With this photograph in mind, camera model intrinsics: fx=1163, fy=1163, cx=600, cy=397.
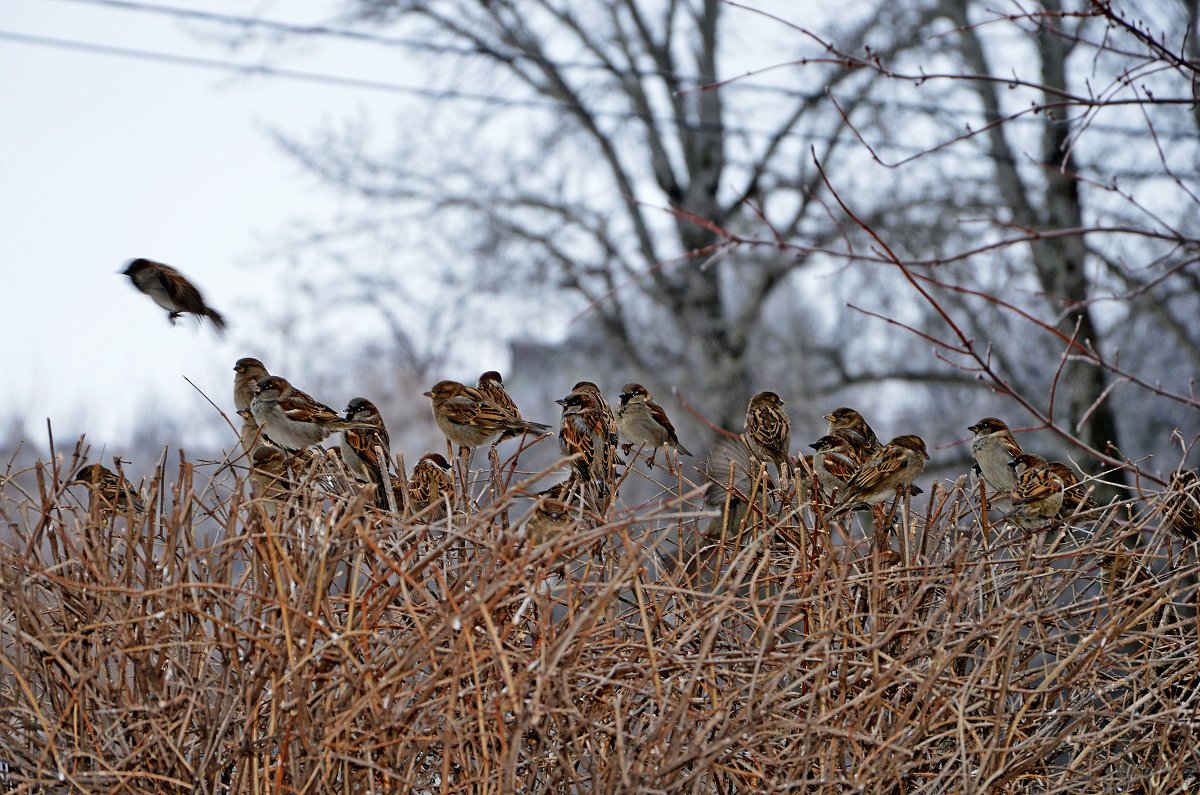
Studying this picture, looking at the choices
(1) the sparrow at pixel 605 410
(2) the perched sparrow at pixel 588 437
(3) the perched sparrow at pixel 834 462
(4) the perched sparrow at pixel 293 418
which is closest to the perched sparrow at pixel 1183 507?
(3) the perched sparrow at pixel 834 462

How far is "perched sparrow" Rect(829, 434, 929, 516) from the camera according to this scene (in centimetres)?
242

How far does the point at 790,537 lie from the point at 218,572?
1.06 m

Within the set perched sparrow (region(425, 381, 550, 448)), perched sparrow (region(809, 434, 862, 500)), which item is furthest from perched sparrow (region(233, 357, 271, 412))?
perched sparrow (region(809, 434, 862, 500))

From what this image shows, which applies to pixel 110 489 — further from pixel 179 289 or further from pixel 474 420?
pixel 474 420

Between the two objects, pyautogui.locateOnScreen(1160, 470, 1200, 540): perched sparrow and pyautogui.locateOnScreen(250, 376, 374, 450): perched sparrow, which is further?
pyautogui.locateOnScreen(250, 376, 374, 450): perched sparrow

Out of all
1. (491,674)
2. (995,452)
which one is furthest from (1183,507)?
(491,674)

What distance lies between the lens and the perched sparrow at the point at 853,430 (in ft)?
10.1

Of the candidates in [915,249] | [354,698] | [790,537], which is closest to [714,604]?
[790,537]

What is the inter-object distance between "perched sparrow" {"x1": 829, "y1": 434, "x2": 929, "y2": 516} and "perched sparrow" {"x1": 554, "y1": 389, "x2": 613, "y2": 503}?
0.51 m

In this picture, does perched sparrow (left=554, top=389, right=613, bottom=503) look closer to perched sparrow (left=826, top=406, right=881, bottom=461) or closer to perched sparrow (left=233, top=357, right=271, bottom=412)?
perched sparrow (left=826, top=406, right=881, bottom=461)

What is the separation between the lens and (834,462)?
2.98m

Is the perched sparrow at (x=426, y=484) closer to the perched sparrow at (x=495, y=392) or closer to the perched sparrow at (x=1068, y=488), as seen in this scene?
the perched sparrow at (x=495, y=392)

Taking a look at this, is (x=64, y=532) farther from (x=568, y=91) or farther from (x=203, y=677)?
(x=568, y=91)

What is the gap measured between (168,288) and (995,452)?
6.85ft
